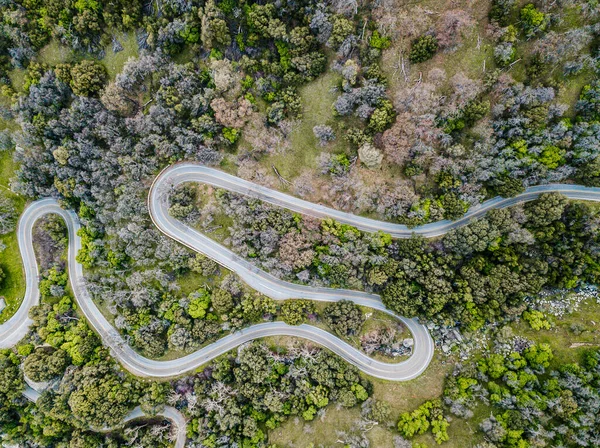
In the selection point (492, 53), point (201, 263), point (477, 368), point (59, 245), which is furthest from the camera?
point (59, 245)

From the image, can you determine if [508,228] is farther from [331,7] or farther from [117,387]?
[117,387]

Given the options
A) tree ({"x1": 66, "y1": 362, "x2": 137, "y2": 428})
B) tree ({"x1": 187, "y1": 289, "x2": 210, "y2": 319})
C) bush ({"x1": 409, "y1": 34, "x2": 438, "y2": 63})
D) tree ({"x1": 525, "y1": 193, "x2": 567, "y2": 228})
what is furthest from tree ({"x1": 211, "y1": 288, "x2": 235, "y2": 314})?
tree ({"x1": 525, "y1": 193, "x2": 567, "y2": 228})

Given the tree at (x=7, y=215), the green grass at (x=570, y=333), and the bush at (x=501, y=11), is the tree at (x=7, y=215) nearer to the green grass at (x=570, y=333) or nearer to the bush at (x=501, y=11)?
the bush at (x=501, y=11)

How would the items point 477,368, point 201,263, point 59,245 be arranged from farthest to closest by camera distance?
point 59,245, point 201,263, point 477,368

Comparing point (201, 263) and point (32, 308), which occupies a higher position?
point (201, 263)

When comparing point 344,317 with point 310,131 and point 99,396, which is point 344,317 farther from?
point 99,396

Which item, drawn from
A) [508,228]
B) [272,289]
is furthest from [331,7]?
[272,289]

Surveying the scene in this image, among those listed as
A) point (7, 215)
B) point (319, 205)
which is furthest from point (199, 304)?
point (7, 215)
